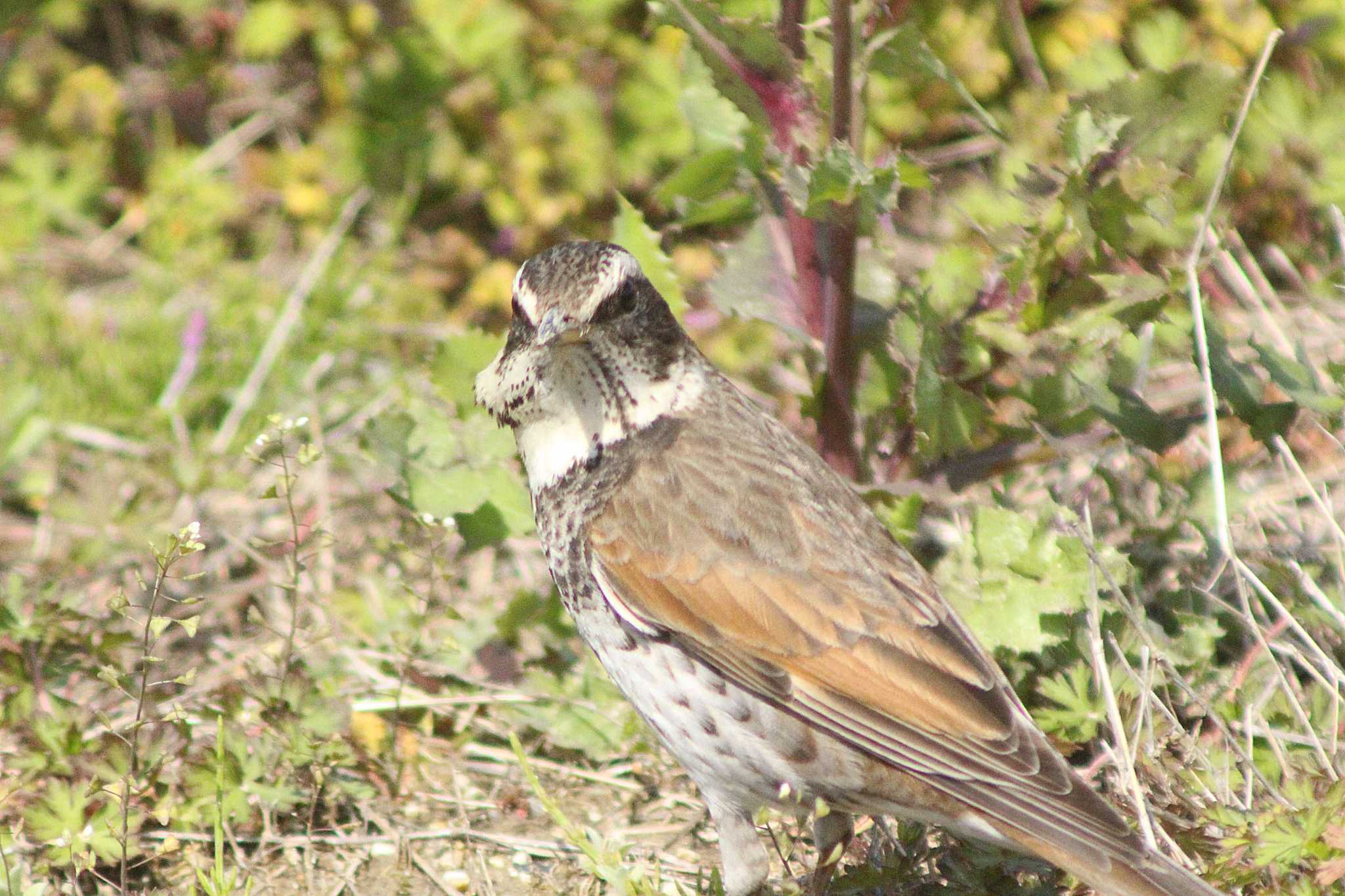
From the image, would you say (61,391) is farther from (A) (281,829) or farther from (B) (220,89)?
(A) (281,829)

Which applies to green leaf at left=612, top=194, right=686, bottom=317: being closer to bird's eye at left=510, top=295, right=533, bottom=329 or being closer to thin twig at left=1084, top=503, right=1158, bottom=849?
bird's eye at left=510, top=295, right=533, bottom=329

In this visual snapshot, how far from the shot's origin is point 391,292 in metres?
6.57

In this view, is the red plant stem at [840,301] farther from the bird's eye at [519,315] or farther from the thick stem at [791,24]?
the bird's eye at [519,315]

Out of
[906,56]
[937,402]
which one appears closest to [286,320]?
[937,402]

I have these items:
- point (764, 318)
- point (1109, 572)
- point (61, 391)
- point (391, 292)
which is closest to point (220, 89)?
point (391, 292)

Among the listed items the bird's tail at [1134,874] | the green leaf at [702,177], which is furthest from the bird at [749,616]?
the green leaf at [702,177]

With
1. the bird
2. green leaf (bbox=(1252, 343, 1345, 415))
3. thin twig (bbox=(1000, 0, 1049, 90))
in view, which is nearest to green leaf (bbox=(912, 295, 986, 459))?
the bird

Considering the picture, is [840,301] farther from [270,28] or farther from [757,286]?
[270,28]

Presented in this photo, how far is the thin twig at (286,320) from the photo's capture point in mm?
5840

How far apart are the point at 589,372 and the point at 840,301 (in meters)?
0.81

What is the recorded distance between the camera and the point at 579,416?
4.05 metres

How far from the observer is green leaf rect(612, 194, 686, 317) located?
4.59 meters

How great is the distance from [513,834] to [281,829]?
2.06 feet

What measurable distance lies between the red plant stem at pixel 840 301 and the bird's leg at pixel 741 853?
126 cm
